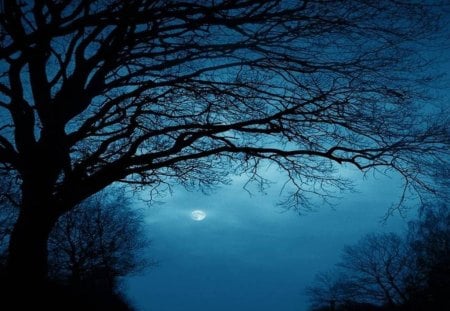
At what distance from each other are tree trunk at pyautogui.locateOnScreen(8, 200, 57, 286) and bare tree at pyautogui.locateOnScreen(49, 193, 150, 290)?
19.3 meters

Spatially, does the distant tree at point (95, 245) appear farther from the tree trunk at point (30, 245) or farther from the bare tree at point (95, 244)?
the tree trunk at point (30, 245)

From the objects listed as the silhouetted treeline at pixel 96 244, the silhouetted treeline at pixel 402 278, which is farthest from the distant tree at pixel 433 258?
the silhouetted treeline at pixel 96 244

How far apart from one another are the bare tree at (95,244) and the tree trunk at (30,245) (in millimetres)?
19325

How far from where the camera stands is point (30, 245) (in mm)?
5840

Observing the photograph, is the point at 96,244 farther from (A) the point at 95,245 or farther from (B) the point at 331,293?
(B) the point at 331,293

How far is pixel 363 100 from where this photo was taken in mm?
6316

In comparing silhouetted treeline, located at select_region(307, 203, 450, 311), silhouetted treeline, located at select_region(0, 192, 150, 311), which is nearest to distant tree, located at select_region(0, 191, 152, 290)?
silhouetted treeline, located at select_region(0, 192, 150, 311)

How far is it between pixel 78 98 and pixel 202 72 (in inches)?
97.9

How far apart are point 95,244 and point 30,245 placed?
2294 cm

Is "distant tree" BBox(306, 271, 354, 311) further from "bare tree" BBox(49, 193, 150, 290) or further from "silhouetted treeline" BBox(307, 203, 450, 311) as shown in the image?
"bare tree" BBox(49, 193, 150, 290)

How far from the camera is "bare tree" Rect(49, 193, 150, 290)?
2559 centimetres

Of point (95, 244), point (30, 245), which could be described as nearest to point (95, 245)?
point (95, 244)

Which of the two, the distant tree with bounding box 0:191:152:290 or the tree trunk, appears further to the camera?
the distant tree with bounding box 0:191:152:290

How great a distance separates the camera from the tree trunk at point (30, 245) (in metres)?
5.73
